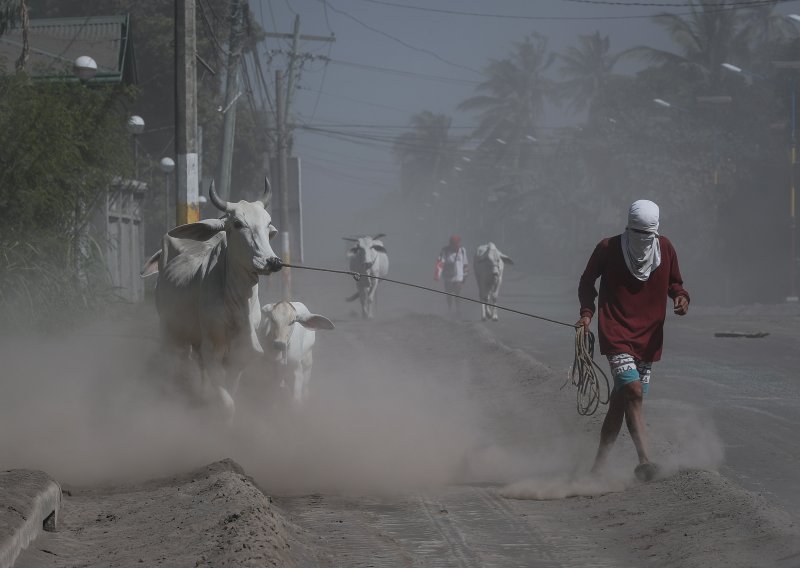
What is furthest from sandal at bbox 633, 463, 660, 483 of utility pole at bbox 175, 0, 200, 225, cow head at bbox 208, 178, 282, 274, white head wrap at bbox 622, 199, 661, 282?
utility pole at bbox 175, 0, 200, 225

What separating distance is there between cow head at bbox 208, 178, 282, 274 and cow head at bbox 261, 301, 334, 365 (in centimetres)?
150

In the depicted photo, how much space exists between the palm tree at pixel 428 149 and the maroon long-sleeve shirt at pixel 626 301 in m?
121

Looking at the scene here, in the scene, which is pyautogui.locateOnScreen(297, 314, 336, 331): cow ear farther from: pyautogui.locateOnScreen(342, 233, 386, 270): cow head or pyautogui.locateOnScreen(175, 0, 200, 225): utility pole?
pyautogui.locateOnScreen(342, 233, 386, 270): cow head

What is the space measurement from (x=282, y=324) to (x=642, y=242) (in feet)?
13.9

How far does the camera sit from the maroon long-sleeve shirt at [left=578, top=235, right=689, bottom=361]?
8.30 meters

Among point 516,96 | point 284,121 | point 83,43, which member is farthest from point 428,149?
point 83,43

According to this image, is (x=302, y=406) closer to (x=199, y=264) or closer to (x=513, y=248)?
(x=199, y=264)

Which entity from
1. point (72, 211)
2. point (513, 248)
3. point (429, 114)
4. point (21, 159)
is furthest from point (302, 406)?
point (429, 114)

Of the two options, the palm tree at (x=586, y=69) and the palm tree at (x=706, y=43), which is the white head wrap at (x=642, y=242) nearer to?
the palm tree at (x=706, y=43)

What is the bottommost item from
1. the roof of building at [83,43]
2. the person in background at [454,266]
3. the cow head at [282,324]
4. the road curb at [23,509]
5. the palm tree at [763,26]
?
the person in background at [454,266]

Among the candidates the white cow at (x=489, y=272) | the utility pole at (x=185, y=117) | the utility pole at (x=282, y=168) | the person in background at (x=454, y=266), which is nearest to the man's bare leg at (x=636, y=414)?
the utility pole at (x=185, y=117)

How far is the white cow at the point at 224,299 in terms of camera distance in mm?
9953

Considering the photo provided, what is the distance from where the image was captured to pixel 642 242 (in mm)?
8305

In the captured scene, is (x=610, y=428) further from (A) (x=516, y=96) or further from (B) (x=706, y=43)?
(A) (x=516, y=96)
